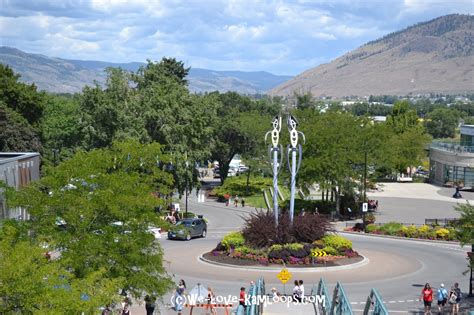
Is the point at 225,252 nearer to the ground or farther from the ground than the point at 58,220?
nearer to the ground

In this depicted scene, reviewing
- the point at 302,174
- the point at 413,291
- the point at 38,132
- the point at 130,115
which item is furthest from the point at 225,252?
the point at 38,132

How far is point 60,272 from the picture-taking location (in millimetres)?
18688

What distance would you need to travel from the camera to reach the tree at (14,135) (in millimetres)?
68500

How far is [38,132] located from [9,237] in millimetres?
61109

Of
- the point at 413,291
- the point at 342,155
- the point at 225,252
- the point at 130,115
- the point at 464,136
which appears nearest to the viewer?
the point at 413,291

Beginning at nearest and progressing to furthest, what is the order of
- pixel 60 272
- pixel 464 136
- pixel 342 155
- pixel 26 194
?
pixel 60 272, pixel 26 194, pixel 342 155, pixel 464 136

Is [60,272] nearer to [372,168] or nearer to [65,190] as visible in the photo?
[65,190]

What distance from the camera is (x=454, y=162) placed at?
87875 millimetres

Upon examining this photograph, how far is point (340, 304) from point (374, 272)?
15.6 m

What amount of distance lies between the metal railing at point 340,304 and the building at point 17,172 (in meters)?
21.9

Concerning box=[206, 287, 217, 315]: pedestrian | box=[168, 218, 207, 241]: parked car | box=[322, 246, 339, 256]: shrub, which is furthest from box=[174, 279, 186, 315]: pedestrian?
box=[168, 218, 207, 241]: parked car

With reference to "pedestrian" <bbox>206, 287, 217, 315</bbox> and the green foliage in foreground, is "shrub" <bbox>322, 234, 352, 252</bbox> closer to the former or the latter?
"pedestrian" <bbox>206, 287, 217, 315</bbox>

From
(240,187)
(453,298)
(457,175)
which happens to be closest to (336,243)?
(453,298)

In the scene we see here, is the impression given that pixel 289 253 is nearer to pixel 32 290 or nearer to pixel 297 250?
pixel 297 250
